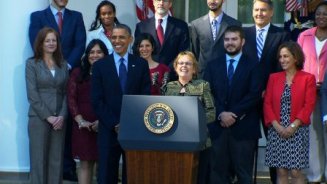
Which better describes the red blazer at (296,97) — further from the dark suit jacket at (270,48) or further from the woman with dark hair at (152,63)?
the woman with dark hair at (152,63)

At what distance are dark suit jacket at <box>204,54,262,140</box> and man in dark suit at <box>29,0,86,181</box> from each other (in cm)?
169

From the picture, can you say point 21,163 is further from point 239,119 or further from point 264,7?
point 264,7

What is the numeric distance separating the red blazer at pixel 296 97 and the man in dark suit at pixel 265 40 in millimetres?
428

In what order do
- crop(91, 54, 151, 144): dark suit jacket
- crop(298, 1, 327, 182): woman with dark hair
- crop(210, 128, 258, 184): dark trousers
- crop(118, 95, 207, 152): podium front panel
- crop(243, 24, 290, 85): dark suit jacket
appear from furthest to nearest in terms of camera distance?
crop(298, 1, 327, 182): woman with dark hair, crop(243, 24, 290, 85): dark suit jacket, crop(210, 128, 258, 184): dark trousers, crop(91, 54, 151, 144): dark suit jacket, crop(118, 95, 207, 152): podium front panel

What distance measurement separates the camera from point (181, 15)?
40.6 ft

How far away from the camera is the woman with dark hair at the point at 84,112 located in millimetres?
9352

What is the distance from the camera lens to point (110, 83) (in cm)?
883

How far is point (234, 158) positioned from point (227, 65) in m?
0.99

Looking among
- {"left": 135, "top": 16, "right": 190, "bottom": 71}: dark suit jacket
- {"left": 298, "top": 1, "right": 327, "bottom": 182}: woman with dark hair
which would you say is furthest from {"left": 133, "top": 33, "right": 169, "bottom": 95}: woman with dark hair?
{"left": 298, "top": 1, "right": 327, "bottom": 182}: woman with dark hair

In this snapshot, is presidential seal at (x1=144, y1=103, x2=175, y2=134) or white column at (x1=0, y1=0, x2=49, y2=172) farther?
white column at (x1=0, y1=0, x2=49, y2=172)

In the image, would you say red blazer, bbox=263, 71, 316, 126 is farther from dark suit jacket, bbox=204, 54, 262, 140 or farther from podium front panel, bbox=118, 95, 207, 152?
podium front panel, bbox=118, 95, 207, 152

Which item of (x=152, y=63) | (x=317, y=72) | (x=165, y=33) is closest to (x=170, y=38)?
(x=165, y=33)

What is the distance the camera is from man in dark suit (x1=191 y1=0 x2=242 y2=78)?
9867mm

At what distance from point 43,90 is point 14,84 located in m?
0.66
